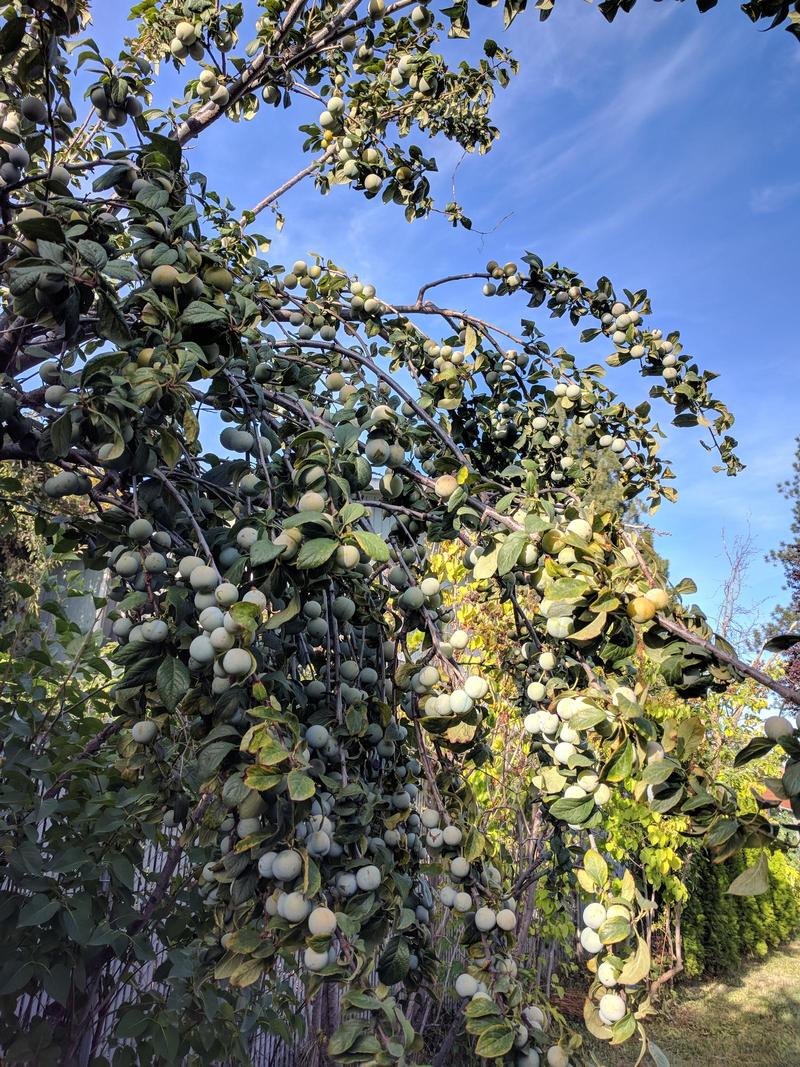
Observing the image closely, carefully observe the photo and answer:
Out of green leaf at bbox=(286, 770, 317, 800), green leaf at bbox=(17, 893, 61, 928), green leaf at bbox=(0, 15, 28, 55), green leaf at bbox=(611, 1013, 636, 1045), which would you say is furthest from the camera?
green leaf at bbox=(17, 893, 61, 928)

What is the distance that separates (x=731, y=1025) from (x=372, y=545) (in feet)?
19.5

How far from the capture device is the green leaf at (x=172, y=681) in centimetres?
102

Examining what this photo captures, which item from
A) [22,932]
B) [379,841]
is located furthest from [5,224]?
[22,932]

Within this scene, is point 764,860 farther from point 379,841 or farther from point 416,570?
point 416,570

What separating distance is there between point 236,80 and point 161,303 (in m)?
1.65

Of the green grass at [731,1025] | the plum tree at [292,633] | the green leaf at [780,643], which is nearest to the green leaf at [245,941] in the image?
the plum tree at [292,633]

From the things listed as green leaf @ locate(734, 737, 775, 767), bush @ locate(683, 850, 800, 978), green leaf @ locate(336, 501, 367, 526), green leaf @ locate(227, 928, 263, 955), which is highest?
green leaf @ locate(336, 501, 367, 526)

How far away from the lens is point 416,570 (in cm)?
165

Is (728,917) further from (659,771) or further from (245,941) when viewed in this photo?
(245,941)

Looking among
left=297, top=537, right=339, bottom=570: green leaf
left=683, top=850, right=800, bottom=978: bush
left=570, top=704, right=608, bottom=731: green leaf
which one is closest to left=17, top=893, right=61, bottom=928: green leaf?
left=297, top=537, right=339, bottom=570: green leaf

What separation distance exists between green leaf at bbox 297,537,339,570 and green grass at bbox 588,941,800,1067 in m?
4.43

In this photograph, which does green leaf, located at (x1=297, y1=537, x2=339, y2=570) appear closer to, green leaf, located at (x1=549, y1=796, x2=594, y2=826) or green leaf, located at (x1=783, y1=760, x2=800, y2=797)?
green leaf, located at (x1=549, y1=796, x2=594, y2=826)

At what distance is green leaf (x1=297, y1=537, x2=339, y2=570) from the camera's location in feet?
3.06

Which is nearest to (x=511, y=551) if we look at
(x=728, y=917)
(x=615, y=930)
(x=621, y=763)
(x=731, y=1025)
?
(x=621, y=763)
